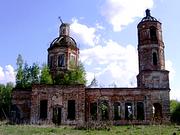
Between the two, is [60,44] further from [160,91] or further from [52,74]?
[160,91]

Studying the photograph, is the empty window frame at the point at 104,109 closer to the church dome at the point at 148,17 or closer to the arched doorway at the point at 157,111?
the arched doorway at the point at 157,111

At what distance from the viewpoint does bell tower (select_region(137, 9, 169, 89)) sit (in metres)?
35.7

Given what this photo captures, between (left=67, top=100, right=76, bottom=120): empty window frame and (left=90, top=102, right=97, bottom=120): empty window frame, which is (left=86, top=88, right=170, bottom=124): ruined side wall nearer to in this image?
(left=90, top=102, right=97, bottom=120): empty window frame

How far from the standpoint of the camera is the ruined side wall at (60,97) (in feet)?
110

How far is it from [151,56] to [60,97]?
10304mm

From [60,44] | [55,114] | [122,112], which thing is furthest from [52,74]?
[122,112]

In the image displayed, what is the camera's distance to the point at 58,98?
112 feet

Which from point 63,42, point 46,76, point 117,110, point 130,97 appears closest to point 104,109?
point 117,110

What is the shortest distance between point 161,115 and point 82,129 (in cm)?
1318

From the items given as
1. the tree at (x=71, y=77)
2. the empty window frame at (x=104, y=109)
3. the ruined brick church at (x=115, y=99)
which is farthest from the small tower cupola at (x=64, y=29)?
the empty window frame at (x=104, y=109)

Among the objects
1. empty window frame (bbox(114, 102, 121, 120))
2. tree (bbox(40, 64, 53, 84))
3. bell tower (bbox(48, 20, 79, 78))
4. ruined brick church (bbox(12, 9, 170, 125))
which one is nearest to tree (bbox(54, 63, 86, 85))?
bell tower (bbox(48, 20, 79, 78))

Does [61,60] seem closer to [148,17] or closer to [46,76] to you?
[46,76]

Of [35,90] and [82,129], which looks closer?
[82,129]

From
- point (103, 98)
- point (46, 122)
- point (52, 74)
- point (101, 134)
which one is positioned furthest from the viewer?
point (52, 74)
